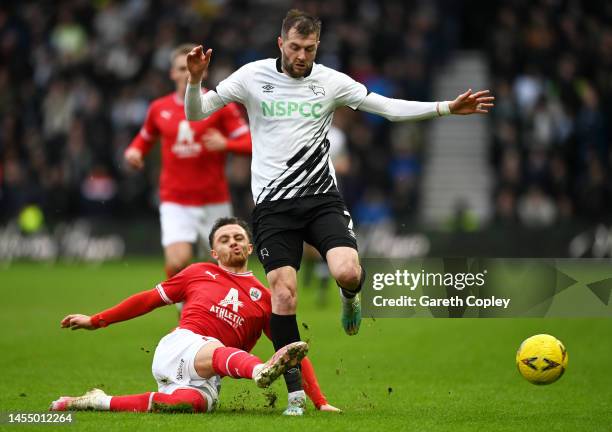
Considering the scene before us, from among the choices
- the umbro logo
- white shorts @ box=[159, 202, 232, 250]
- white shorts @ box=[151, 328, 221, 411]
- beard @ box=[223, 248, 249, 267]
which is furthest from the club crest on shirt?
white shorts @ box=[159, 202, 232, 250]

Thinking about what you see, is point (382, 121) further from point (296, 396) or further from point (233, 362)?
point (233, 362)

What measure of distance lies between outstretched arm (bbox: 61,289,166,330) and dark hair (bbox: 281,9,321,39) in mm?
2054

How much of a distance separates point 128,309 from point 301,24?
7.53 feet

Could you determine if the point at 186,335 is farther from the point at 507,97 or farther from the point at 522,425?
the point at 507,97

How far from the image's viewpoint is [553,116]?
23.8 m

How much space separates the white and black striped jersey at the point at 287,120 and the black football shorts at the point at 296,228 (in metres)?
0.08

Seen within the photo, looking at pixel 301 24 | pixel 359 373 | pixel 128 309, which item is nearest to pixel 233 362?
pixel 128 309

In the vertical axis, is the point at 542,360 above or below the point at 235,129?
below

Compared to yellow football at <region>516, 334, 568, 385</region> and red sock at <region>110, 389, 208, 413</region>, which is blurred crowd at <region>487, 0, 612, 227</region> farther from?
red sock at <region>110, 389, 208, 413</region>

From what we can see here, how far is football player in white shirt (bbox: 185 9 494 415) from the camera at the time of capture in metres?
7.99

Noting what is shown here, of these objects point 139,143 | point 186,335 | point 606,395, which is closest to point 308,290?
point 139,143

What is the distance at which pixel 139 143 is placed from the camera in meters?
11.8

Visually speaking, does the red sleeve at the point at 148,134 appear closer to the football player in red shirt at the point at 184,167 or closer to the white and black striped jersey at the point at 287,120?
the football player in red shirt at the point at 184,167

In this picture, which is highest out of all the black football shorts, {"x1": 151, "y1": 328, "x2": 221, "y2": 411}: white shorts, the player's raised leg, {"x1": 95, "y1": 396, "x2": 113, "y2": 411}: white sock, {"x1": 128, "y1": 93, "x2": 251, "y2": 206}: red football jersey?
{"x1": 128, "y1": 93, "x2": 251, "y2": 206}: red football jersey
